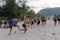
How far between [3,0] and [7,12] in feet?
18.0

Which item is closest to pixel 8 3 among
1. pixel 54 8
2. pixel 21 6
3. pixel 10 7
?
pixel 10 7

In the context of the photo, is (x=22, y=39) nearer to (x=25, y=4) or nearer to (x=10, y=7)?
(x=10, y=7)

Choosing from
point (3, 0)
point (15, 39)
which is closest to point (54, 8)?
point (3, 0)

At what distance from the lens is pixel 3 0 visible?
6538 cm

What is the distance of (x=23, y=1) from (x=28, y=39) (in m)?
56.2

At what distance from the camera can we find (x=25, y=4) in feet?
237

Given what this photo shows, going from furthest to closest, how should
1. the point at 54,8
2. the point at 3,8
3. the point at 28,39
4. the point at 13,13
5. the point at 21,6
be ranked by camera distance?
the point at 54,8
the point at 21,6
the point at 3,8
the point at 13,13
the point at 28,39

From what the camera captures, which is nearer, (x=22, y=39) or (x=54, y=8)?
(x=22, y=39)

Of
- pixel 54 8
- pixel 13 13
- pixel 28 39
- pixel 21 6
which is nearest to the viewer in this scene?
pixel 28 39

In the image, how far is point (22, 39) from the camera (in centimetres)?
1692

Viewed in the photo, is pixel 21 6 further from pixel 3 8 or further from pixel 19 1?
pixel 3 8

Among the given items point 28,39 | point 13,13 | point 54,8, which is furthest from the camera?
point 54,8

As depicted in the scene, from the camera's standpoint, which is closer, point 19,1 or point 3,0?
point 3,0

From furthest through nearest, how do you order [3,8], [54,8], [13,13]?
[54,8] < [3,8] < [13,13]
